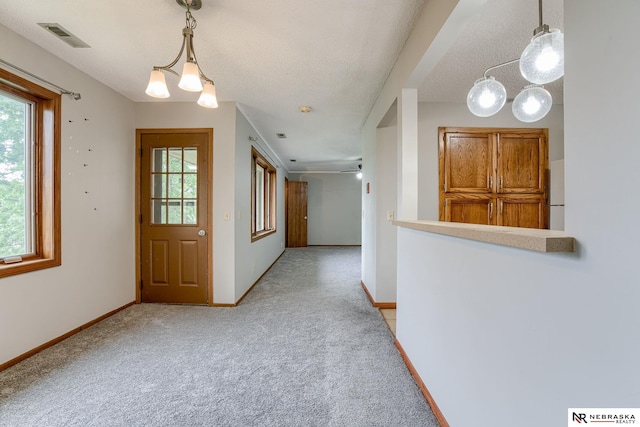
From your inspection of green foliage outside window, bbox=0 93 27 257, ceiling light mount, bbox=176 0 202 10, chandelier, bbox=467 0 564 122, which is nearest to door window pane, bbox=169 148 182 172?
green foliage outside window, bbox=0 93 27 257

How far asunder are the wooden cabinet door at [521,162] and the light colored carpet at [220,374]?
2.18m

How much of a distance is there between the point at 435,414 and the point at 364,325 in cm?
122

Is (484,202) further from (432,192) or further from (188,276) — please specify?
(188,276)

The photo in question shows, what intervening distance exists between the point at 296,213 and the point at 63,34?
259 inches

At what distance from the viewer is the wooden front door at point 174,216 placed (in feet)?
10.7

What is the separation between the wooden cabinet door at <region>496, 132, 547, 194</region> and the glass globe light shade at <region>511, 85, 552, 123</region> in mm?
1367

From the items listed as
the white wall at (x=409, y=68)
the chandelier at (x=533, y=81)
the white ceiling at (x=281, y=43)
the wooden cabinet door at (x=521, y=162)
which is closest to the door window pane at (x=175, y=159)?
the white ceiling at (x=281, y=43)

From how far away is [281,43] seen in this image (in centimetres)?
208

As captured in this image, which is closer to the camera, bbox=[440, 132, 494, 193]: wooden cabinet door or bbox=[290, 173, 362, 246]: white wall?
bbox=[440, 132, 494, 193]: wooden cabinet door

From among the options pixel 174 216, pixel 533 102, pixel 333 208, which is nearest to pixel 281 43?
pixel 533 102

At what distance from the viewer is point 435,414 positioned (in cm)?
149

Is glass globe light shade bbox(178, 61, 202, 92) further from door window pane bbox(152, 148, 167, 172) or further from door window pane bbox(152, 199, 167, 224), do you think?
door window pane bbox(152, 199, 167, 224)

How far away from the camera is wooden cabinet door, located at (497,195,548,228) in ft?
10.2

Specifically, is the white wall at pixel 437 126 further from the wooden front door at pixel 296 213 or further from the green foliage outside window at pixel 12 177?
the wooden front door at pixel 296 213
